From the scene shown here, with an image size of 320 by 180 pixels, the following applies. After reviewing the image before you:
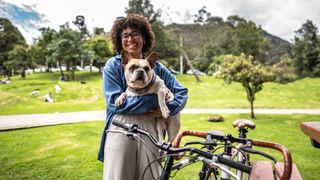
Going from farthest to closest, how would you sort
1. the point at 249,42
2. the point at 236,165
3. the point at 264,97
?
the point at 249,42 < the point at 264,97 < the point at 236,165

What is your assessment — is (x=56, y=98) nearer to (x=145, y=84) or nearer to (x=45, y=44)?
(x=45, y=44)

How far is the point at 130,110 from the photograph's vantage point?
7.51 feet

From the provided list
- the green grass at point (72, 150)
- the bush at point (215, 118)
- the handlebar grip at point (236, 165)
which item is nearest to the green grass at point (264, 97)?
the bush at point (215, 118)

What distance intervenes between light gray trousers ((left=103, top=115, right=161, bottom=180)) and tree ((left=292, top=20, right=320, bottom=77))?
40888mm

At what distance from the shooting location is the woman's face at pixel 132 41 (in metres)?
2.54

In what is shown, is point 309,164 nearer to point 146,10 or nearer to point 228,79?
point 228,79

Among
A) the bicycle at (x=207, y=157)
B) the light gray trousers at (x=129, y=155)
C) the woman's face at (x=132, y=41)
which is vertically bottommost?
the light gray trousers at (x=129, y=155)

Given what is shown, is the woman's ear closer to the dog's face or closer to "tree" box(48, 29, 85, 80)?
the dog's face

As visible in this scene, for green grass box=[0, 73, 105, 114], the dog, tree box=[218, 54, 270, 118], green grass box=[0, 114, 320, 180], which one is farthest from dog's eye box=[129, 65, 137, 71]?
green grass box=[0, 73, 105, 114]

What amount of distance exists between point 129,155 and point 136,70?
0.68m

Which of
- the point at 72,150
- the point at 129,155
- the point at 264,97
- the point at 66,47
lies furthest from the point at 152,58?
the point at 66,47

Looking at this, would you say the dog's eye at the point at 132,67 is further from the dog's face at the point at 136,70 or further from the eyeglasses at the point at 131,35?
the eyeglasses at the point at 131,35

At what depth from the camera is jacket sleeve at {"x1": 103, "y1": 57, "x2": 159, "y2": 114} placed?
228 cm

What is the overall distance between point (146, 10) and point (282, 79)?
1101 inches
